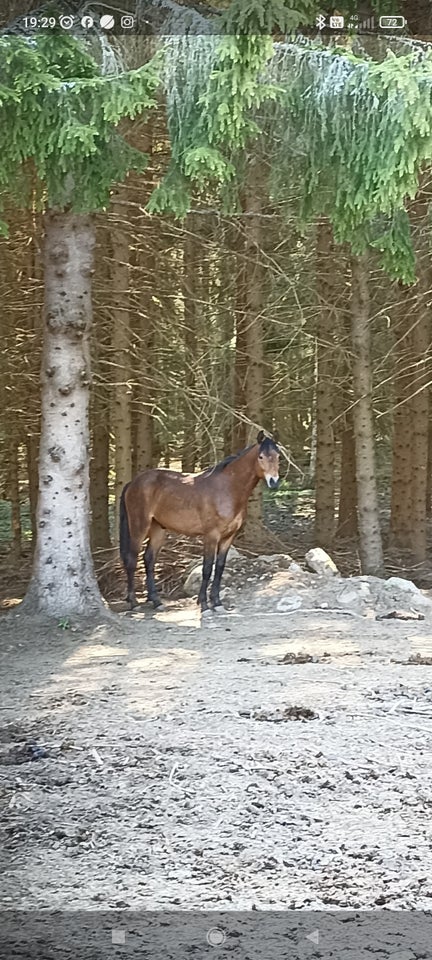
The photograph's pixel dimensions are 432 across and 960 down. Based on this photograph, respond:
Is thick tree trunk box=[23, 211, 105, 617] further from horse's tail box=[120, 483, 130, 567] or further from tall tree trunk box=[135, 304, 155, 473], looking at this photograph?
tall tree trunk box=[135, 304, 155, 473]

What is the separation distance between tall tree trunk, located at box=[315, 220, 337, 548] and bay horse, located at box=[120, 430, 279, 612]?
248cm

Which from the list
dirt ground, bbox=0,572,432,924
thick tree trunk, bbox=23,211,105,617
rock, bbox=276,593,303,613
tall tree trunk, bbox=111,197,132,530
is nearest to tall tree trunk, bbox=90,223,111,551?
tall tree trunk, bbox=111,197,132,530

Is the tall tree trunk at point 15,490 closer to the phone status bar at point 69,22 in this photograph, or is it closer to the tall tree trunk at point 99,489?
the tall tree trunk at point 99,489

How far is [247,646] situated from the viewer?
17.8ft

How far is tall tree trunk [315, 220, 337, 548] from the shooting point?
30.6 ft

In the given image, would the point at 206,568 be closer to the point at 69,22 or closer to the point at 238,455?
the point at 238,455

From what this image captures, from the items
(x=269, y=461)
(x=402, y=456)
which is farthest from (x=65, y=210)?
(x=402, y=456)

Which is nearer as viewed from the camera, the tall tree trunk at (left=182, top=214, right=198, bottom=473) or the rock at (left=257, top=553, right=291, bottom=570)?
the rock at (left=257, top=553, right=291, bottom=570)

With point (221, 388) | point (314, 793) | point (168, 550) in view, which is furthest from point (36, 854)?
point (221, 388)

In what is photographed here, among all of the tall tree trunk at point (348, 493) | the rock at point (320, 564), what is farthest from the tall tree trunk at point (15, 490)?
the rock at point (320, 564)

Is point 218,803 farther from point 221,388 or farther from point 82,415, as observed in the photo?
point 221,388

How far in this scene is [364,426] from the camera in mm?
8562

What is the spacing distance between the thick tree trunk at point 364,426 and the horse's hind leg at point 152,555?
2194 mm

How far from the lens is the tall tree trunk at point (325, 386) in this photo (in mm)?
9320
